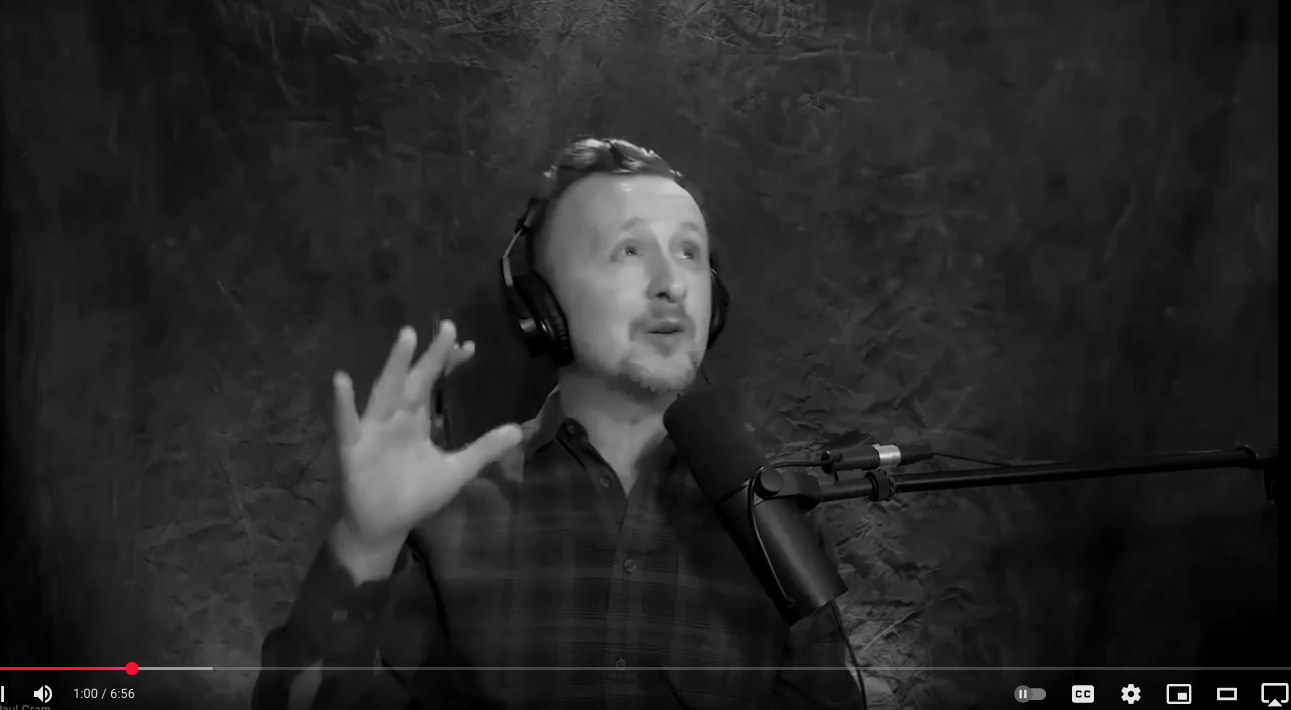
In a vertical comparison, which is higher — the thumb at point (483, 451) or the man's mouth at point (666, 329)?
the man's mouth at point (666, 329)

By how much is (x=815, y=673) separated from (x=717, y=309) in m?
0.40

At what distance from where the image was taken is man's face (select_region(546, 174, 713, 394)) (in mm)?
1133

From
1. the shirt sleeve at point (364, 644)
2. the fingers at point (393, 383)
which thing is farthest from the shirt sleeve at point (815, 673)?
the fingers at point (393, 383)

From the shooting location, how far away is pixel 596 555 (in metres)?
1.17

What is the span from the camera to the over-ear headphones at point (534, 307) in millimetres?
1136

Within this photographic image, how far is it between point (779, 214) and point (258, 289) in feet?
2.02

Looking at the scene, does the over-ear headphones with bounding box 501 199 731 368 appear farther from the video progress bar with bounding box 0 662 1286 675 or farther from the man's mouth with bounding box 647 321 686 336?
the video progress bar with bounding box 0 662 1286 675

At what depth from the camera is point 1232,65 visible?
53.6 inches

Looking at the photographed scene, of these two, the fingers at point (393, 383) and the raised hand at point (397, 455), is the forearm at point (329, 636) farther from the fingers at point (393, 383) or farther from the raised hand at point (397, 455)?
the fingers at point (393, 383)

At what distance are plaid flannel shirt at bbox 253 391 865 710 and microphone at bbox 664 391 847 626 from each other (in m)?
0.07

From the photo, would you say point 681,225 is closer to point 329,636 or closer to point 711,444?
point 711,444

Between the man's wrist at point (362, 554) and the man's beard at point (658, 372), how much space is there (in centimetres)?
28

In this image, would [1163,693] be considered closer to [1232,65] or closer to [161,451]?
[1232,65]
